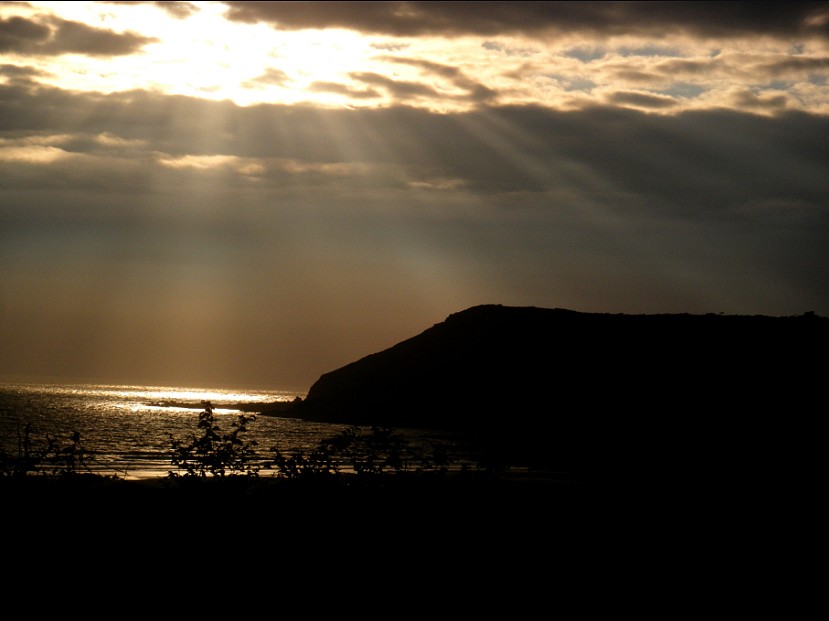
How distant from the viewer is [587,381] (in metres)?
99.9

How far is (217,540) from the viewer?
56.9ft

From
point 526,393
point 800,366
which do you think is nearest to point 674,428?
point 800,366

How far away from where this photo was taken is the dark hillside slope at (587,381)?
7225 centimetres

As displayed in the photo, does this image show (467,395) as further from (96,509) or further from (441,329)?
(96,509)

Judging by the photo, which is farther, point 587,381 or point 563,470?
point 587,381

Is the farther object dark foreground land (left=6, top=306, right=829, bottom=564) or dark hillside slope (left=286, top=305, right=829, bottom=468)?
dark hillside slope (left=286, top=305, right=829, bottom=468)

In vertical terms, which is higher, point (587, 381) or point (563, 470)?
point (587, 381)

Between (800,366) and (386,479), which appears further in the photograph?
(800,366)

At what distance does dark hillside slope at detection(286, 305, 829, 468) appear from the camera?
72250 mm

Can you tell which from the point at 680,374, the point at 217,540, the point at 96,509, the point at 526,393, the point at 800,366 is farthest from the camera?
the point at 526,393

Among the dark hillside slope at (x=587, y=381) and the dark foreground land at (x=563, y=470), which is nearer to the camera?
the dark foreground land at (x=563, y=470)

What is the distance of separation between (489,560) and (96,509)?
30.4 ft

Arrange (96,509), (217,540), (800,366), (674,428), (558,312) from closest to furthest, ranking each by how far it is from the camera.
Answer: (217,540) → (96,509) → (674,428) → (800,366) → (558,312)

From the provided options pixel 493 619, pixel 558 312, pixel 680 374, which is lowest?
pixel 493 619
